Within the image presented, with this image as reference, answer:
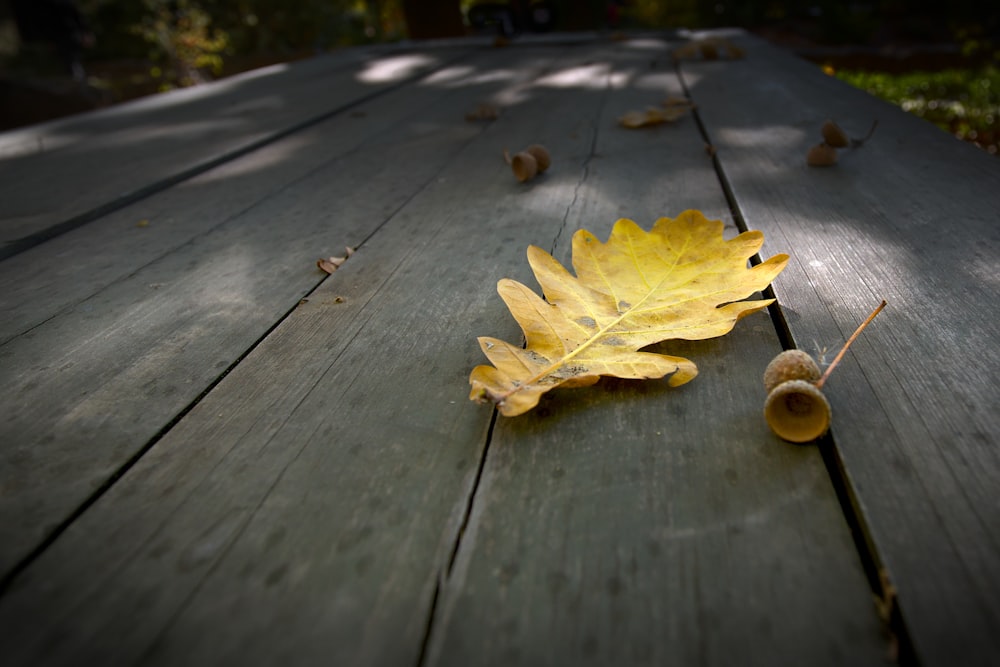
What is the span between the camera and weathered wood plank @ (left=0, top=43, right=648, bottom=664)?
0.45 meters

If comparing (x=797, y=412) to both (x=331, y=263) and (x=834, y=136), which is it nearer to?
(x=331, y=263)

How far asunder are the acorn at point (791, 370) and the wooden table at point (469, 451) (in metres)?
0.04

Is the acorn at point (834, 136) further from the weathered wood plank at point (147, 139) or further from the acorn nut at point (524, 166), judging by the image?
the weathered wood plank at point (147, 139)

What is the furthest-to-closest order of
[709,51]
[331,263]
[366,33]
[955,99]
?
1. [366,33]
2. [955,99]
3. [709,51]
4. [331,263]

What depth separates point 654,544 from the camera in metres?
0.50

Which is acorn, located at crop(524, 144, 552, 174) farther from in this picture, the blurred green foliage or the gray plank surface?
the blurred green foliage

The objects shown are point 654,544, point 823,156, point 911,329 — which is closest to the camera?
point 654,544

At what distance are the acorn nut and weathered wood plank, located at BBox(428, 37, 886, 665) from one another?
0.82 metres

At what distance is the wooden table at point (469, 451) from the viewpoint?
1.47 feet

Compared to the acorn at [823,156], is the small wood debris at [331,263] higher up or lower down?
higher up

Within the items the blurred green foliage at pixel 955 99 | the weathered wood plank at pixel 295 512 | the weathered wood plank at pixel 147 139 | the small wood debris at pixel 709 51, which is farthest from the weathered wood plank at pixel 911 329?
the blurred green foliage at pixel 955 99

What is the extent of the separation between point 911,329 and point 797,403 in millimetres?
269

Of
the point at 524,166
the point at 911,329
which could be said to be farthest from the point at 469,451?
the point at 524,166

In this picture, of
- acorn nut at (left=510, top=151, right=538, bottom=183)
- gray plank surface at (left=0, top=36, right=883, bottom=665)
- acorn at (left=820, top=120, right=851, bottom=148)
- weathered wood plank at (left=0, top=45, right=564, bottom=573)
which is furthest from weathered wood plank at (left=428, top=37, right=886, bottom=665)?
acorn at (left=820, top=120, right=851, bottom=148)
